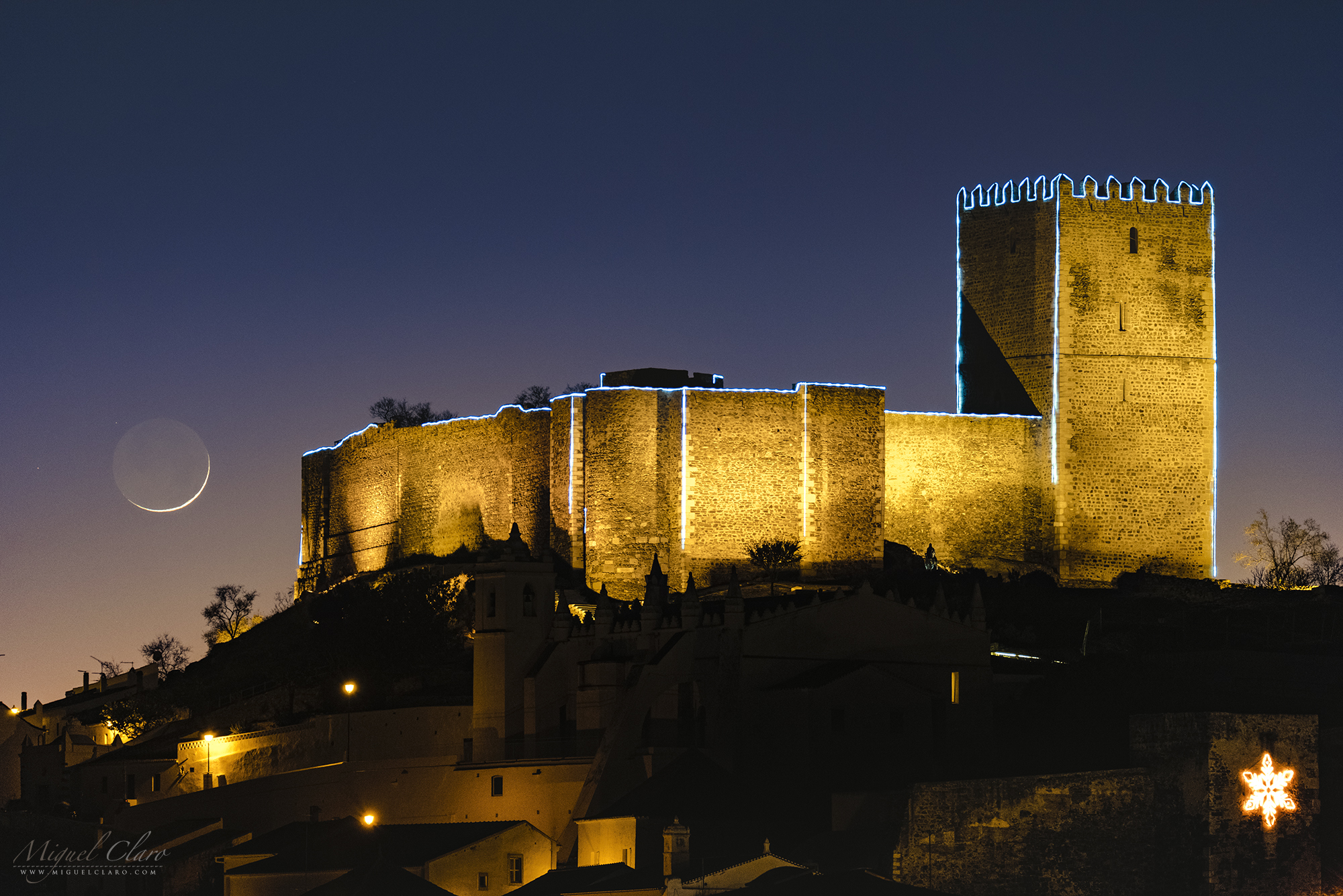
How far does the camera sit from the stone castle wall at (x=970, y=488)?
2191 inches

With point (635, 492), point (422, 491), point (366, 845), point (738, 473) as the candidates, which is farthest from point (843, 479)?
point (366, 845)

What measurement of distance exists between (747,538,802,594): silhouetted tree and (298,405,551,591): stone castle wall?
5845 mm

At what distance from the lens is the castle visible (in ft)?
175

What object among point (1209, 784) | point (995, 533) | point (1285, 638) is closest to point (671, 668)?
point (1209, 784)

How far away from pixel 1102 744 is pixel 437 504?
30352 mm

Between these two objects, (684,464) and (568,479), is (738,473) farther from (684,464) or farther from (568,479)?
(568,479)

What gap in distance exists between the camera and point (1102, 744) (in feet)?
109

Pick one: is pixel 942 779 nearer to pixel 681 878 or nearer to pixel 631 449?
pixel 681 878

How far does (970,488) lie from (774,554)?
22.1ft

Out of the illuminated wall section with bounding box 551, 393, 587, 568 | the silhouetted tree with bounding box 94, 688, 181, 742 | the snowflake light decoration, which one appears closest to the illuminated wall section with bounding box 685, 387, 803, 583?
the illuminated wall section with bounding box 551, 393, 587, 568

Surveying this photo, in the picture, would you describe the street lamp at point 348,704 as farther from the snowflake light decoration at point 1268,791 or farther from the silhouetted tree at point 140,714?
the snowflake light decoration at point 1268,791

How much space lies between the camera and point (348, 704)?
4819 centimetres

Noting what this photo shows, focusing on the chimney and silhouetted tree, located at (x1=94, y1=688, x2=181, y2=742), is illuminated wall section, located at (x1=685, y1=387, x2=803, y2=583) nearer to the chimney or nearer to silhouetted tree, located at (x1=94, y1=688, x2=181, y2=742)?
silhouetted tree, located at (x1=94, y1=688, x2=181, y2=742)

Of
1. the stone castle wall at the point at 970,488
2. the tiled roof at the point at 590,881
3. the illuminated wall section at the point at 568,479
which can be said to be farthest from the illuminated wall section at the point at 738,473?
the tiled roof at the point at 590,881
